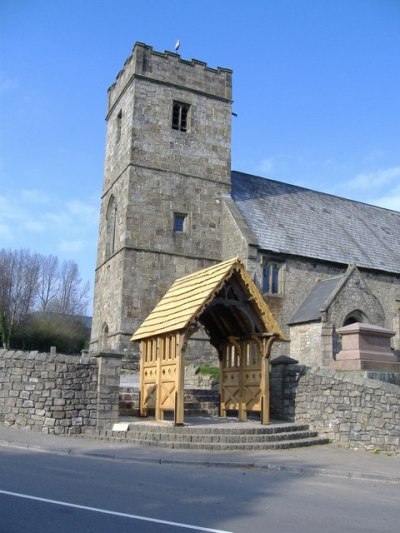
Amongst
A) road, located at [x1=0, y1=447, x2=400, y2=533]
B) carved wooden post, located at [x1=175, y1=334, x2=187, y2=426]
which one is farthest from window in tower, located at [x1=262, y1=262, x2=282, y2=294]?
road, located at [x1=0, y1=447, x2=400, y2=533]

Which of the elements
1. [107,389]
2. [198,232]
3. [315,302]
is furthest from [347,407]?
[198,232]

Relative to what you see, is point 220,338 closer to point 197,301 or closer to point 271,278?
point 197,301

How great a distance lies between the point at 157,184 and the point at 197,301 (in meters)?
13.2

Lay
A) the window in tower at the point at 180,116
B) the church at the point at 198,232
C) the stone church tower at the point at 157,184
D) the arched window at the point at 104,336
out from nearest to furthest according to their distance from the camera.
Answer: the church at the point at 198,232 → the stone church tower at the point at 157,184 → the arched window at the point at 104,336 → the window in tower at the point at 180,116

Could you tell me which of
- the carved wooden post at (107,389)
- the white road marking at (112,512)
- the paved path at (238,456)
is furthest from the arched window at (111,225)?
the white road marking at (112,512)

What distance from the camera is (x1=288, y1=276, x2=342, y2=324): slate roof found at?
2436 centimetres

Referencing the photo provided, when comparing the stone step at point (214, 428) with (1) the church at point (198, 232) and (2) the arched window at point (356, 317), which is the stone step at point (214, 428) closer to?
(1) the church at point (198, 232)

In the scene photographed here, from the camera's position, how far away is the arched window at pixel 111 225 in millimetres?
27413

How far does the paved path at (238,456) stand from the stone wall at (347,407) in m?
0.64

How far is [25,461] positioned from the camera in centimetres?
999

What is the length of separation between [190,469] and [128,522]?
14.9ft

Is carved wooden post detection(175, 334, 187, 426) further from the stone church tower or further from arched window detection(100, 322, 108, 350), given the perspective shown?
arched window detection(100, 322, 108, 350)

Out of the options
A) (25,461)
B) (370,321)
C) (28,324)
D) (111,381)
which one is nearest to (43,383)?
(111,381)

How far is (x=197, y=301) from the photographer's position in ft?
46.8
